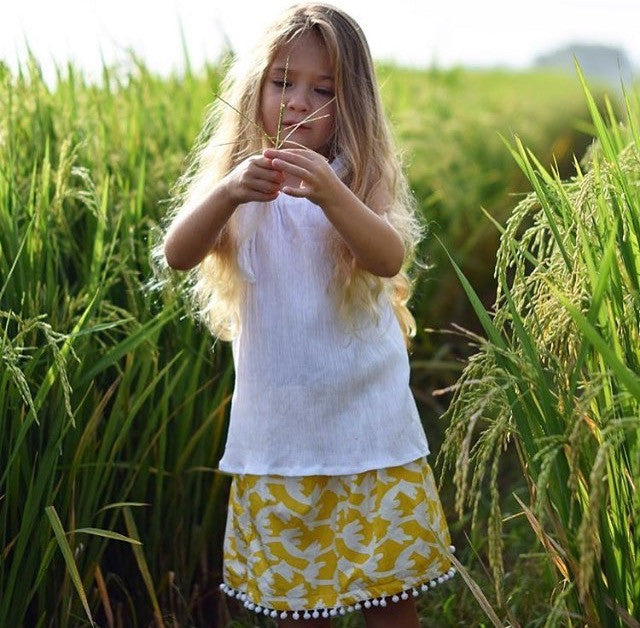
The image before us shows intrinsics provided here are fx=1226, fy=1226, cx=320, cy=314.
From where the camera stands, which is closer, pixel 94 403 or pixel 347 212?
pixel 347 212

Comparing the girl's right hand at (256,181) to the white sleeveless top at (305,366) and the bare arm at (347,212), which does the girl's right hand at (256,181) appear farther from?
the white sleeveless top at (305,366)

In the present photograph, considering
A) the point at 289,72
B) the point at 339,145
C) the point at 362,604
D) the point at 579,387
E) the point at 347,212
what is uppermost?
the point at 289,72

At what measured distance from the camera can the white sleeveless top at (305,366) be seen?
7.57ft

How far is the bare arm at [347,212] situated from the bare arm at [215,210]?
30 mm

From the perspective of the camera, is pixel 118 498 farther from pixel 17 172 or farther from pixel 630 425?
pixel 630 425

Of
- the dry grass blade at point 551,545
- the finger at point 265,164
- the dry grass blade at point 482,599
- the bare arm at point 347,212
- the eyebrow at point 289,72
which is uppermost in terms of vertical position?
the eyebrow at point 289,72

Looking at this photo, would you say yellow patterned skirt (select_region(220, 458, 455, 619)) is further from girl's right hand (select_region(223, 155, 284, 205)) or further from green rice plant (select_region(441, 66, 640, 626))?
girl's right hand (select_region(223, 155, 284, 205))

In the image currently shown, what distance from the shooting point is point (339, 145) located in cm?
235

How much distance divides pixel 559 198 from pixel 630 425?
65 cm

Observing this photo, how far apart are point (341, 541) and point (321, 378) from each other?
0.31 m

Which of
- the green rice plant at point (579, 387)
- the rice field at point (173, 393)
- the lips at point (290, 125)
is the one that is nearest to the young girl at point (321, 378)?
the lips at point (290, 125)

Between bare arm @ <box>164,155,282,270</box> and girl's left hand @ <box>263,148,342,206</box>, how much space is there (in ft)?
0.07

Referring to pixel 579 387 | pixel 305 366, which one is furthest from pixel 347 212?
pixel 579 387

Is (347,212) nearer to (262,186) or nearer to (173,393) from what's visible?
(262,186)
